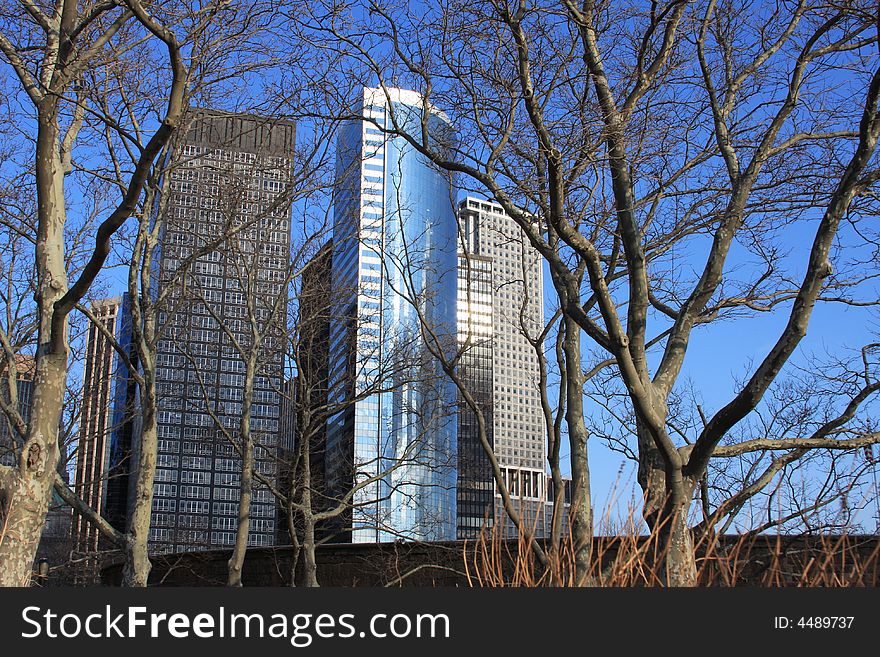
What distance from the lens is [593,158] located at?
21.7 ft

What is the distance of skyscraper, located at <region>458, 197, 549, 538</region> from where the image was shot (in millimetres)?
10031

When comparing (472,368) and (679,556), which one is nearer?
(679,556)

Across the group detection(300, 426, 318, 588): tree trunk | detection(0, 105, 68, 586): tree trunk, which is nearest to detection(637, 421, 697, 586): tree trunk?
detection(0, 105, 68, 586): tree trunk

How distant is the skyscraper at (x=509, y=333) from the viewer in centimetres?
1003

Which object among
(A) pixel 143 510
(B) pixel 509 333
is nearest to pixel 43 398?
(A) pixel 143 510

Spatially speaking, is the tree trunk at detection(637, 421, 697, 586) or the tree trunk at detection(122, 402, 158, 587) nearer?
the tree trunk at detection(637, 421, 697, 586)

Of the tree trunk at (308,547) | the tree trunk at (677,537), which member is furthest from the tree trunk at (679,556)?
the tree trunk at (308,547)

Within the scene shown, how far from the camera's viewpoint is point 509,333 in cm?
5331

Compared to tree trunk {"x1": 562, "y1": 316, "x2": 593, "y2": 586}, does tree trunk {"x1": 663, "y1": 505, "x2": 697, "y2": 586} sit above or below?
below

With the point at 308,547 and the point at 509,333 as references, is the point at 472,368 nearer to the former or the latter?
the point at 308,547

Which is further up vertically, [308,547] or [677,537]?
[677,537]

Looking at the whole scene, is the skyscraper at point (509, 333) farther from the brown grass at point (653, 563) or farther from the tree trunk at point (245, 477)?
the tree trunk at point (245, 477)

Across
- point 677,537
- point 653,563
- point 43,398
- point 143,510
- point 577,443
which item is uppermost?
point 43,398

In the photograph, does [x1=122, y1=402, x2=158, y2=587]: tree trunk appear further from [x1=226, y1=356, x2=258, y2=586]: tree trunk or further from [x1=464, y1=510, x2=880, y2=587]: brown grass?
[x1=464, y1=510, x2=880, y2=587]: brown grass
